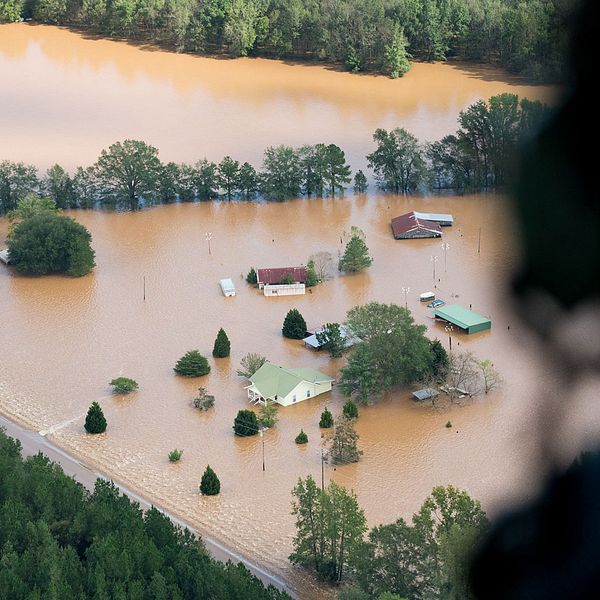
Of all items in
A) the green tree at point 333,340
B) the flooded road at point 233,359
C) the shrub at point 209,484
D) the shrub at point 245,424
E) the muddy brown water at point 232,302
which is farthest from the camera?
the green tree at point 333,340

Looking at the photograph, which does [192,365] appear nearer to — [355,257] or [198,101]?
[355,257]

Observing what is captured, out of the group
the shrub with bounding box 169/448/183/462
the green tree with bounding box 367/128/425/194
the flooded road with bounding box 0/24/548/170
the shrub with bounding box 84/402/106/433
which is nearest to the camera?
the shrub with bounding box 169/448/183/462

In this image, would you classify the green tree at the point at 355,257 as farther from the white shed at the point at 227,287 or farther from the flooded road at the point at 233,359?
the white shed at the point at 227,287

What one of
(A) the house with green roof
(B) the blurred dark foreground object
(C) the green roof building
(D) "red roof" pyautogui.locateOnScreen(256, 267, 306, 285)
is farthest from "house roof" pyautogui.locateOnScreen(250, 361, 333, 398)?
(B) the blurred dark foreground object

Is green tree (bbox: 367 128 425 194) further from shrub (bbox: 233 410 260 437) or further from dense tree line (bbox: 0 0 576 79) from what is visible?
shrub (bbox: 233 410 260 437)

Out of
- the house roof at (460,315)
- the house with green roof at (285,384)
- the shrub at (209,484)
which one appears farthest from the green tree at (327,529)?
the house roof at (460,315)

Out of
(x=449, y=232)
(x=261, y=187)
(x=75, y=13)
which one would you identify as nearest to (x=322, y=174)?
(x=261, y=187)

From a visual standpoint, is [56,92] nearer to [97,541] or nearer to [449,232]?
[449,232]
